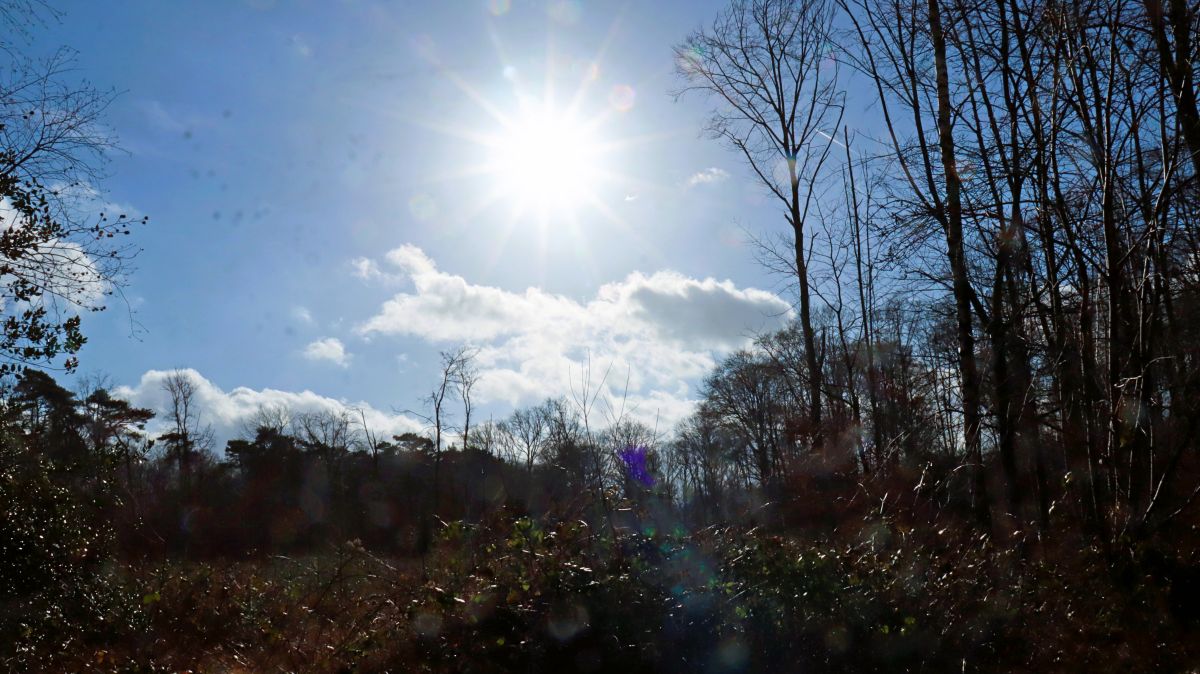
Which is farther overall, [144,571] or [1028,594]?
[144,571]

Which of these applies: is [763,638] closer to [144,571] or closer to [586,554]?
[586,554]

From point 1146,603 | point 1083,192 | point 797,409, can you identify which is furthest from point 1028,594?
point 797,409

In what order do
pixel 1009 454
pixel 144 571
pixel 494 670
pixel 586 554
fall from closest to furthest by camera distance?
pixel 494 670 → pixel 586 554 → pixel 1009 454 → pixel 144 571

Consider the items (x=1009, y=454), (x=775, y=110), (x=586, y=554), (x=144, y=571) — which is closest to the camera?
(x=586, y=554)

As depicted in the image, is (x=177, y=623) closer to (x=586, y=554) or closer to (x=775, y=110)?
(x=586, y=554)

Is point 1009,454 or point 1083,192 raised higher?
point 1083,192

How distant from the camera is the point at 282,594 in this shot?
39.8ft

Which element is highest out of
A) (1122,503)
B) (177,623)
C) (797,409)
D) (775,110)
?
(775,110)

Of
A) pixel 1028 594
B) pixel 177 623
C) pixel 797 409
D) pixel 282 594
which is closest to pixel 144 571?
pixel 177 623

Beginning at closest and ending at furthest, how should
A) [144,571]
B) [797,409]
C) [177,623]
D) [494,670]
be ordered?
[494,670] < [177,623] < [144,571] < [797,409]

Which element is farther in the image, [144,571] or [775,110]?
[775,110]

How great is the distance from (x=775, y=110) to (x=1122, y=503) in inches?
520

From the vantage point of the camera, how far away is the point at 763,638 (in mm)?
6777

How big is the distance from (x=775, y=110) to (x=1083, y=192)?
11694 millimetres
